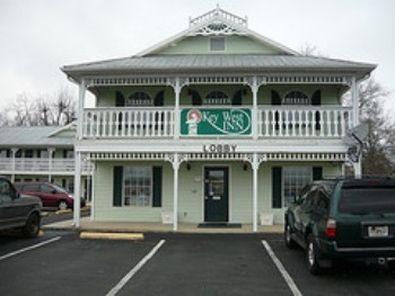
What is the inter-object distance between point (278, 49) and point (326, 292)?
13.2 m

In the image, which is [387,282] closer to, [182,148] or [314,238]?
[314,238]

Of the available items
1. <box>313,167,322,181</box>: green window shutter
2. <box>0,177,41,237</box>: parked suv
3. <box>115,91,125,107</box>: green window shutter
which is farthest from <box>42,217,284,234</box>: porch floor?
<box>115,91,125,107</box>: green window shutter

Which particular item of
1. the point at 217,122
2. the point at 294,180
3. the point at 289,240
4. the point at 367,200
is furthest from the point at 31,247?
the point at 294,180

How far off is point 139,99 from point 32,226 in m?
6.52

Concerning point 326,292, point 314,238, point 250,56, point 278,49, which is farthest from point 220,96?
point 326,292

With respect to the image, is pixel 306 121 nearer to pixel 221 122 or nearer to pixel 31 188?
pixel 221 122

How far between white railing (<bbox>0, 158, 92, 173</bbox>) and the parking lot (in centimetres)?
2817

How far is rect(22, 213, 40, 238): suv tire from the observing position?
13.7 metres

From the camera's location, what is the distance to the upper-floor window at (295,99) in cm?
1761

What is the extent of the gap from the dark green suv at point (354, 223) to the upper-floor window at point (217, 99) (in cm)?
940

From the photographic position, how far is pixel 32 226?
1391cm

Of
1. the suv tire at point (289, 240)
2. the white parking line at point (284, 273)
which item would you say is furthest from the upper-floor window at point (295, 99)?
the white parking line at point (284, 273)

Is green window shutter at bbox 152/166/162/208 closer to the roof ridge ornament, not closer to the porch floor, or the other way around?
the porch floor

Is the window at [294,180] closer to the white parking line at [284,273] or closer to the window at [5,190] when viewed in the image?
the white parking line at [284,273]
